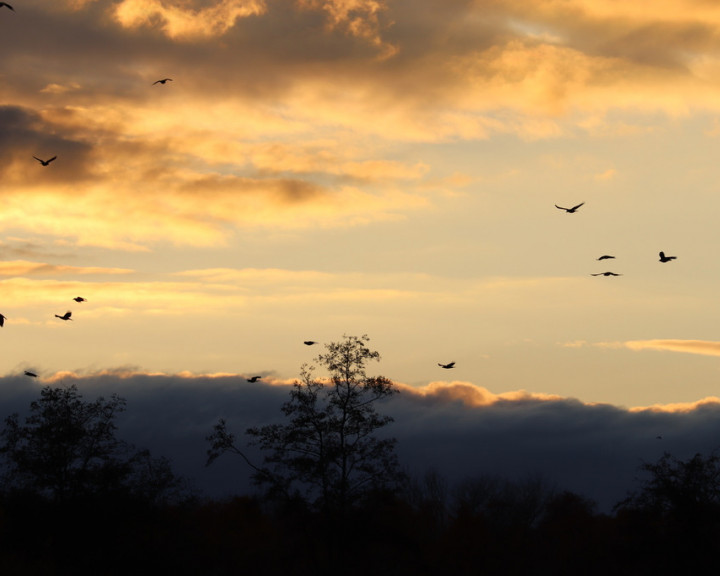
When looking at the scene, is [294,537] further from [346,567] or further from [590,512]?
[590,512]

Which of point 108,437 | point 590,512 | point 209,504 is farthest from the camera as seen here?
point 590,512

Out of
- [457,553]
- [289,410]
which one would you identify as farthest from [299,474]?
[457,553]

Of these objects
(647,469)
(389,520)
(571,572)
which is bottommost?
(571,572)

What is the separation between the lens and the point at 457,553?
81562mm

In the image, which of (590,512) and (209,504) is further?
(590,512)

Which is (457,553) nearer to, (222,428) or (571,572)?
(571,572)

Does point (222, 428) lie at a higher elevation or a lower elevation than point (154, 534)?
higher

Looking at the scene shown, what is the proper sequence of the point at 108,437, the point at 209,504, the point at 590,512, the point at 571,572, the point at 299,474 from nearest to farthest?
the point at 299,474 → the point at 108,437 → the point at 571,572 → the point at 209,504 → the point at 590,512

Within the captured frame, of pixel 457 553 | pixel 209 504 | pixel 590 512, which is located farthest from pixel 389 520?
pixel 590 512

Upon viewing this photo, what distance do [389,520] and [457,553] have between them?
26.6 meters

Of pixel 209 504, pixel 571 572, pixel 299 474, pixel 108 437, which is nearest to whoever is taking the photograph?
pixel 299 474

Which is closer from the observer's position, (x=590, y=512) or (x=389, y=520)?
(x=389, y=520)

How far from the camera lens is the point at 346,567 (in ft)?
190

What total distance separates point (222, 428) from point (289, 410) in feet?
14.1
